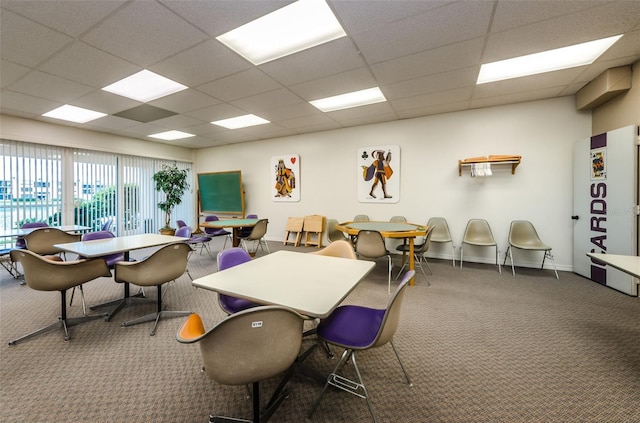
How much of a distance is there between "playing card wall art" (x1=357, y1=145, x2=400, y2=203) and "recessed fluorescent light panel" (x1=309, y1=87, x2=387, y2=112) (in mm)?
1254

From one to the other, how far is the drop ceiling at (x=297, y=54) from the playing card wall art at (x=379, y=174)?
101 cm

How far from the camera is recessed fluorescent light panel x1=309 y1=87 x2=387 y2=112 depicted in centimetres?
403

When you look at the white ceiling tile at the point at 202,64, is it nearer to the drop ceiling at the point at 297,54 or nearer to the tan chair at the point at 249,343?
the drop ceiling at the point at 297,54

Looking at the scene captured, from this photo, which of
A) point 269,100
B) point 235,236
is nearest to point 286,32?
point 269,100

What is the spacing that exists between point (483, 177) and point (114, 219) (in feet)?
28.0

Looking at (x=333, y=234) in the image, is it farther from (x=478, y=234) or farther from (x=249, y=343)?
(x=249, y=343)

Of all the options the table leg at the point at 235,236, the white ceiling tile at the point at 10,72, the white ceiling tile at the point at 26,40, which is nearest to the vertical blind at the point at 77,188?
the white ceiling tile at the point at 10,72

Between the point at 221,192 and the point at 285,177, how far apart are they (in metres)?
2.21

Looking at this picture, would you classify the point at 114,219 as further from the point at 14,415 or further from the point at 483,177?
the point at 483,177

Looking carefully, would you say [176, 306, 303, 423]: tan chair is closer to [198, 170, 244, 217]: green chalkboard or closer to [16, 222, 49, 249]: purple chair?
[16, 222, 49, 249]: purple chair

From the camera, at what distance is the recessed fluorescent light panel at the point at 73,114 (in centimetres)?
445

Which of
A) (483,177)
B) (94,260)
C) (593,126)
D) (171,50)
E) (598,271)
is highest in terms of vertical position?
(171,50)

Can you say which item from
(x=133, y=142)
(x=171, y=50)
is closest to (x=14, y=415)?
(x=171, y=50)

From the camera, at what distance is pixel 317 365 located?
193 cm
